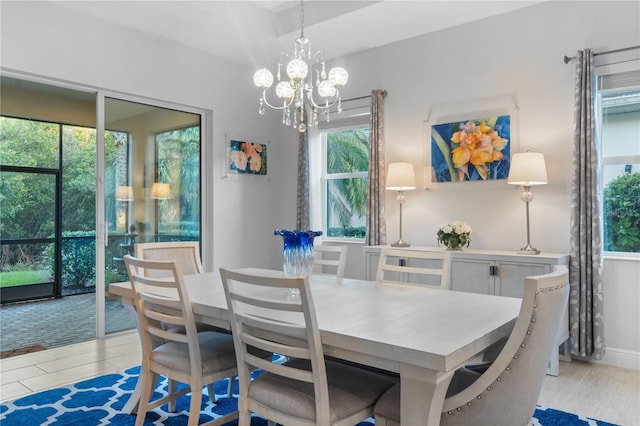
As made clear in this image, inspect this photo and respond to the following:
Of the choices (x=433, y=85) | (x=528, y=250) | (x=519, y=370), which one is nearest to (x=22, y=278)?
(x=433, y=85)

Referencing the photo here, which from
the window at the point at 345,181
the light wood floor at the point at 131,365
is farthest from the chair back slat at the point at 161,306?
the window at the point at 345,181

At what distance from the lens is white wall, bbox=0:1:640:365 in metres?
3.51

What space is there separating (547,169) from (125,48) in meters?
3.81

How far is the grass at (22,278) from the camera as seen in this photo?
5848mm

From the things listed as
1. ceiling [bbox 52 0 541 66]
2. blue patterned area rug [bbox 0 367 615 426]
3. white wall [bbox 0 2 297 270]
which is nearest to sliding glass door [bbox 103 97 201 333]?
white wall [bbox 0 2 297 270]

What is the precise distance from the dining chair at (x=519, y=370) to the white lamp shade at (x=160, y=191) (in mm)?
3540

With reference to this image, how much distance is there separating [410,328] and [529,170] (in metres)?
2.32

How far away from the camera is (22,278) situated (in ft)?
19.6

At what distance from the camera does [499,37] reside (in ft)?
13.0

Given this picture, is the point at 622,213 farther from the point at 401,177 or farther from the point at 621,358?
the point at 401,177

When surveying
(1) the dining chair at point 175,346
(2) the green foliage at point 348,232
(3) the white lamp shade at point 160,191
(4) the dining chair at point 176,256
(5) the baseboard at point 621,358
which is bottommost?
(5) the baseboard at point 621,358

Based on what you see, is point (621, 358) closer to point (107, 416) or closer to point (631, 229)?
point (631, 229)

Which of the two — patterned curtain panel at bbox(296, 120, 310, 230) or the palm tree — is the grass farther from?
the palm tree

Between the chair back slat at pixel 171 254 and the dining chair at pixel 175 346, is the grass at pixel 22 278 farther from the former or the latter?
the dining chair at pixel 175 346
